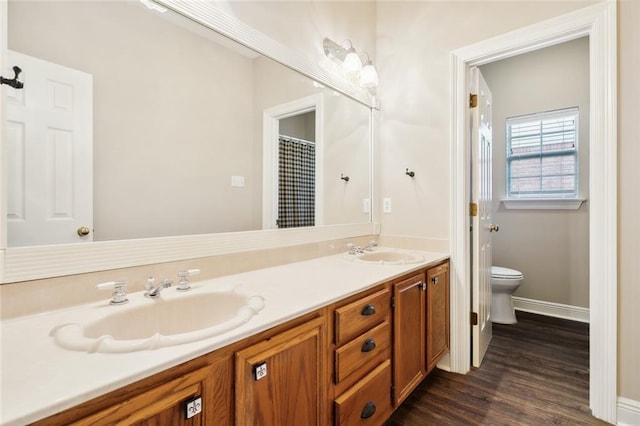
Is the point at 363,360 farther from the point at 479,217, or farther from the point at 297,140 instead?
the point at 479,217

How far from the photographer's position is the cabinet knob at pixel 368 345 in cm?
125

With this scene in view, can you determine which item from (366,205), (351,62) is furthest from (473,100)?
(366,205)

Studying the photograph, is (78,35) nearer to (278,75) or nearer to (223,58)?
(223,58)

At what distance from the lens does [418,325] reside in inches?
65.4

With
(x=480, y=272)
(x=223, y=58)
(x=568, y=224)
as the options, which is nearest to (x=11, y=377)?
(x=223, y=58)

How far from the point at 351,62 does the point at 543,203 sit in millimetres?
2432

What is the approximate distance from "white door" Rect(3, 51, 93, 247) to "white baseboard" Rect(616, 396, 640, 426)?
2.54 meters

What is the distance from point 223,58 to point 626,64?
200 centimetres

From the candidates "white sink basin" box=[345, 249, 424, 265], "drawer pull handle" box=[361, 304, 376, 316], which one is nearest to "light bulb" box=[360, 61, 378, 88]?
"white sink basin" box=[345, 249, 424, 265]

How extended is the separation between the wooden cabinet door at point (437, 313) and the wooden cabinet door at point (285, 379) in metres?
0.95

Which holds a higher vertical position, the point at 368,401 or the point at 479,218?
the point at 479,218

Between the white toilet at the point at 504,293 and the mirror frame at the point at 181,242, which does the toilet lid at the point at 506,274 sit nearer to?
the white toilet at the point at 504,293

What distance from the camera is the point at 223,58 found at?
1402mm

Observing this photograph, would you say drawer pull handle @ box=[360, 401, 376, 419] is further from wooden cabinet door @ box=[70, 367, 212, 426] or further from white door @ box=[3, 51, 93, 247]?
white door @ box=[3, 51, 93, 247]
